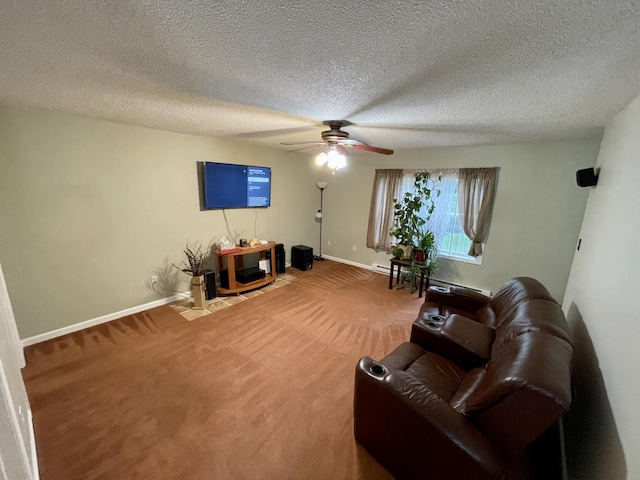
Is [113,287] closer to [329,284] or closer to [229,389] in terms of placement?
[229,389]

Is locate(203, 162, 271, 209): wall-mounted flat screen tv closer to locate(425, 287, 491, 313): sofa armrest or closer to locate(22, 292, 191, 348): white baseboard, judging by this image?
locate(22, 292, 191, 348): white baseboard

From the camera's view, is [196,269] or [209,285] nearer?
[196,269]

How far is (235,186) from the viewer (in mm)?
3795

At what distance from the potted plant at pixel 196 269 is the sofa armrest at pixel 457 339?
2.62 meters

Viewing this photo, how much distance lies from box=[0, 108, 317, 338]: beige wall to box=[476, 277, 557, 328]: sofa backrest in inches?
141

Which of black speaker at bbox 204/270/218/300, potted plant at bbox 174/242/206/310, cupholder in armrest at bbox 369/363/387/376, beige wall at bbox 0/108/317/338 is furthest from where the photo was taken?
black speaker at bbox 204/270/218/300

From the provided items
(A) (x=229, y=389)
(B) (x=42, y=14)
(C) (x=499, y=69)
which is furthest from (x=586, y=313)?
(B) (x=42, y=14)

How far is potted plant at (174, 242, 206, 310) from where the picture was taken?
3.25 meters

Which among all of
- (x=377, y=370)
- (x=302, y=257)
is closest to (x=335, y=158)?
(x=377, y=370)

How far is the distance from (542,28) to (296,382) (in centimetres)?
253

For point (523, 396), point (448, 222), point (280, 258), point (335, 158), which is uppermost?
point (335, 158)

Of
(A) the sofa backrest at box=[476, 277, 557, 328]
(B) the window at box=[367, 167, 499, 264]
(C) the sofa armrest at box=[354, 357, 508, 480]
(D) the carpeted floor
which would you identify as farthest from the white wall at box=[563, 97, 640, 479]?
(B) the window at box=[367, 167, 499, 264]

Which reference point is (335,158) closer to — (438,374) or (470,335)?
(470,335)

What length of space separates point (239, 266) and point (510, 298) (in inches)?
139
